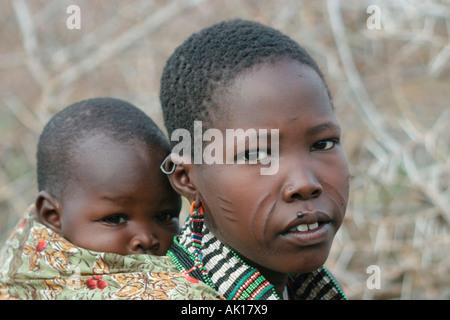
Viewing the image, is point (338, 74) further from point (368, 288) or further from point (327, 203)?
point (327, 203)

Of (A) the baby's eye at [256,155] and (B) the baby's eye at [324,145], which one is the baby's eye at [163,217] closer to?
(A) the baby's eye at [256,155]

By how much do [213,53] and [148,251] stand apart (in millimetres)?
784

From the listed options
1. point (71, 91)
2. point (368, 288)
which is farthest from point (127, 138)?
point (71, 91)

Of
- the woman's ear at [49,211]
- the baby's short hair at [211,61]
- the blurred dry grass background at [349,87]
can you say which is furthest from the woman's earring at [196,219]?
the blurred dry grass background at [349,87]

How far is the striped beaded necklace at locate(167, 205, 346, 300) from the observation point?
1.64m

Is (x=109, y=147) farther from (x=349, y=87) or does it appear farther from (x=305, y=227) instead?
(x=349, y=87)

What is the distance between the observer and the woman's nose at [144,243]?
194 cm

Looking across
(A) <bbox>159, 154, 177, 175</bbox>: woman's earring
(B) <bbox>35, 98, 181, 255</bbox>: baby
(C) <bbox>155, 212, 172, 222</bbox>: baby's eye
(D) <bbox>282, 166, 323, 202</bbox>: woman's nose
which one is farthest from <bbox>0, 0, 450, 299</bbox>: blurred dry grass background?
(D) <bbox>282, 166, 323, 202</bbox>: woman's nose

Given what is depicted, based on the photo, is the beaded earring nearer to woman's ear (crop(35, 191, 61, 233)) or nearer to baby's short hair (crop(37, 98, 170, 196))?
baby's short hair (crop(37, 98, 170, 196))

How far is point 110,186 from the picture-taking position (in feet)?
6.45

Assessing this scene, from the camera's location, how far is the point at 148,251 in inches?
77.3

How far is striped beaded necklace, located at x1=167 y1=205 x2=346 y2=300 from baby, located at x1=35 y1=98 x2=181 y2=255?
24 cm

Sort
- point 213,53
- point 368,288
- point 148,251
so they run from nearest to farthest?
point 213,53, point 148,251, point 368,288
